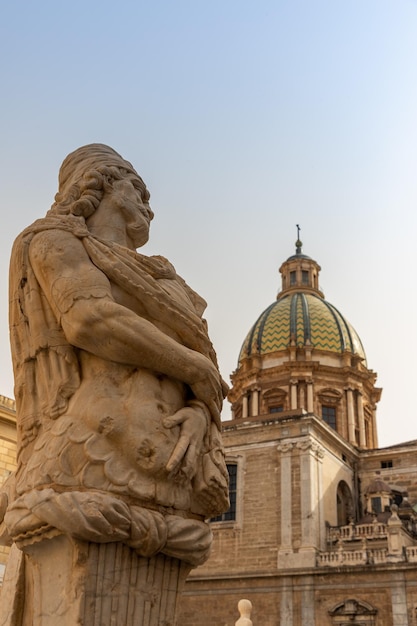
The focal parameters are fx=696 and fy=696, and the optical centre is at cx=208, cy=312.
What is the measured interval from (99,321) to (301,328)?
37.1 m

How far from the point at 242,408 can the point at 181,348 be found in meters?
36.3

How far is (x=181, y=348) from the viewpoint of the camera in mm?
2865

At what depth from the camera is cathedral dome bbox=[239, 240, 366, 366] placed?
3881 cm

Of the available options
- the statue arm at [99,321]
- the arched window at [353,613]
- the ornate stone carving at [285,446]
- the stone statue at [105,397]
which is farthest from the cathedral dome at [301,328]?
the statue arm at [99,321]

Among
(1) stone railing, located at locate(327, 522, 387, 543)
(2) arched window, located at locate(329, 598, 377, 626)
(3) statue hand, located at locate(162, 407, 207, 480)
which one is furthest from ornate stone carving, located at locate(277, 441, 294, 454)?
(3) statue hand, located at locate(162, 407, 207, 480)

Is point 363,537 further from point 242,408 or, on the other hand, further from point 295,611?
point 242,408

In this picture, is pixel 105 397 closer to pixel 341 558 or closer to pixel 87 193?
pixel 87 193

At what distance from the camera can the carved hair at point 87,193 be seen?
10.6 ft

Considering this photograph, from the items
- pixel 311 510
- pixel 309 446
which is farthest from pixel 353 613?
pixel 309 446

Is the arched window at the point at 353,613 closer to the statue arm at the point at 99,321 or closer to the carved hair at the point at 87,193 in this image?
the statue arm at the point at 99,321

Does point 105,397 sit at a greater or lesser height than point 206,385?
lesser

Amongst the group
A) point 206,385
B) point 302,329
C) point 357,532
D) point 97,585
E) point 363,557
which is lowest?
point 97,585

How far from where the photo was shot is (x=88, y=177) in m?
3.28

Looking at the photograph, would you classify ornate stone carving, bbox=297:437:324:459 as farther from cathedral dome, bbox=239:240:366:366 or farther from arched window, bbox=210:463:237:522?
cathedral dome, bbox=239:240:366:366
